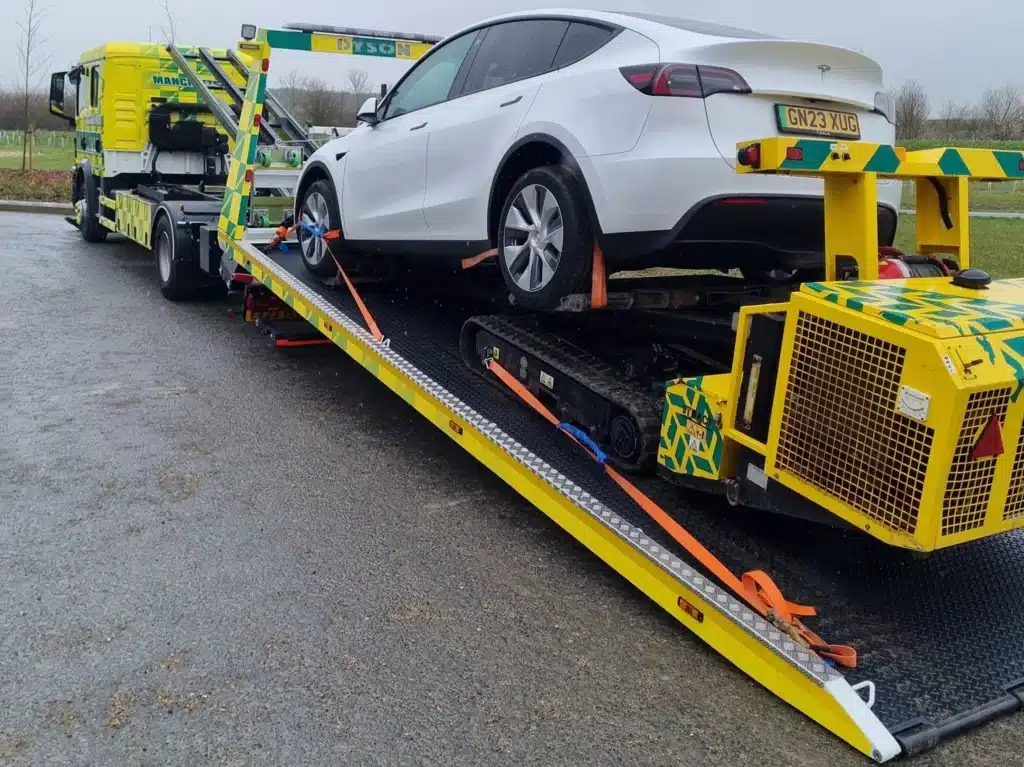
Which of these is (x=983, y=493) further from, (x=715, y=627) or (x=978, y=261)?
(x=978, y=261)

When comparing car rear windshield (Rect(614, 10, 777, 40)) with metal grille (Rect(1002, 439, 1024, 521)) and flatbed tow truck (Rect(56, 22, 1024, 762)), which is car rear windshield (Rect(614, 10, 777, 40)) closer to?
flatbed tow truck (Rect(56, 22, 1024, 762))

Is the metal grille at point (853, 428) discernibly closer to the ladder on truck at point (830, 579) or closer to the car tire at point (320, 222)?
the ladder on truck at point (830, 579)

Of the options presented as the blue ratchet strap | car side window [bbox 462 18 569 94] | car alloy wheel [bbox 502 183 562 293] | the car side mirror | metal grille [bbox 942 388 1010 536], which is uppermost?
car side window [bbox 462 18 569 94]

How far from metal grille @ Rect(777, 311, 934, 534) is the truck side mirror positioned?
13226mm

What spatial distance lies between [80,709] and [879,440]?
8.61ft

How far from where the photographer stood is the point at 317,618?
3.50 meters

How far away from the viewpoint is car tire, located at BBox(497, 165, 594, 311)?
418cm

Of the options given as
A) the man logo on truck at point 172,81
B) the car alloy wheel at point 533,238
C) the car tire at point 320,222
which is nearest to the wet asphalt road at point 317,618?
the car alloy wheel at point 533,238

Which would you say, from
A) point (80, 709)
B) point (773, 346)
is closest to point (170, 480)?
point (80, 709)

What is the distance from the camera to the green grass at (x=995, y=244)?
12844 millimetres

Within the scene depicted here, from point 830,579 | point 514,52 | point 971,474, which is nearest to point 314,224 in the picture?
point 514,52

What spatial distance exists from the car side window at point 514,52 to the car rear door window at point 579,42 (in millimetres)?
62

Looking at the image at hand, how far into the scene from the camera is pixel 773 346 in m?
3.23

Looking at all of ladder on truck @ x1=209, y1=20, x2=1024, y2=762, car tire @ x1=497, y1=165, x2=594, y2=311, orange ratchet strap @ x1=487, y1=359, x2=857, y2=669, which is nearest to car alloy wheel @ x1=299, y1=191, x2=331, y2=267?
ladder on truck @ x1=209, y1=20, x2=1024, y2=762
